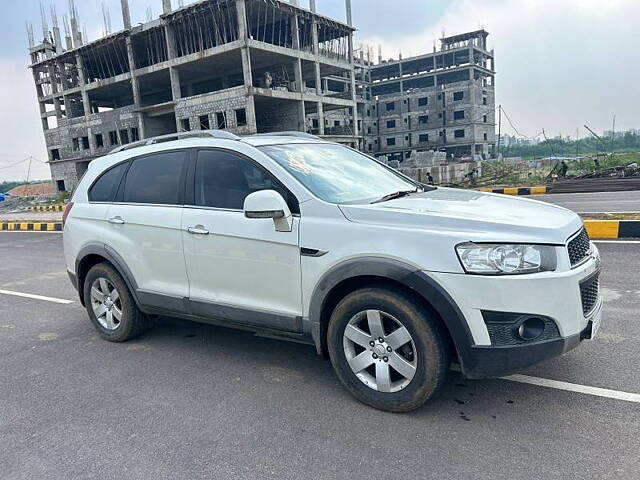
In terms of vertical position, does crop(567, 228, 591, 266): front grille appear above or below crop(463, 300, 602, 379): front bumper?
above

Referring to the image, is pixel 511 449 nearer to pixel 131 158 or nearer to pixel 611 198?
pixel 131 158

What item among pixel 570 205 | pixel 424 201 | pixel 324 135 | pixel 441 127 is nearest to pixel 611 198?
pixel 570 205

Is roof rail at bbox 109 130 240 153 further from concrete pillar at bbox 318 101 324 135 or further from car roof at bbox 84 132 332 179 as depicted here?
concrete pillar at bbox 318 101 324 135

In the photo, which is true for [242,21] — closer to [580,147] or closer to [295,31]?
[295,31]

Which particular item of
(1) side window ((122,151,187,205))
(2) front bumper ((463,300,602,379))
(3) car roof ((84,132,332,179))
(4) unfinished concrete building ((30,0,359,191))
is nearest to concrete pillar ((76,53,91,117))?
(4) unfinished concrete building ((30,0,359,191))

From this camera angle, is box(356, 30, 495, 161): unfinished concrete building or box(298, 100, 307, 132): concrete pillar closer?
box(298, 100, 307, 132): concrete pillar

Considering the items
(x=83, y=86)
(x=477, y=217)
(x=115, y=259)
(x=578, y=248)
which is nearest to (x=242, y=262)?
(x=115, y=259)

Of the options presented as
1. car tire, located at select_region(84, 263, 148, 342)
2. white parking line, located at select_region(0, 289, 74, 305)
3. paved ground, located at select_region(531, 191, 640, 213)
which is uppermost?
car tire, located at select_region(84, 263, 148, 342)

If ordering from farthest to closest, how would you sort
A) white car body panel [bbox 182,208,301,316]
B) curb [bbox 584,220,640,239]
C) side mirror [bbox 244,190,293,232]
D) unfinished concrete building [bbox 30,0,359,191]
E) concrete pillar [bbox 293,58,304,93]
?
concrete pillar [bbox 293,58,304,93], unfinished concrete building [bbox 30,0,359,191], curb [bbox 584,220,640,239], white car body panel [bbox 182,208,301,316], side mirror [bbox 244,190,293,232]

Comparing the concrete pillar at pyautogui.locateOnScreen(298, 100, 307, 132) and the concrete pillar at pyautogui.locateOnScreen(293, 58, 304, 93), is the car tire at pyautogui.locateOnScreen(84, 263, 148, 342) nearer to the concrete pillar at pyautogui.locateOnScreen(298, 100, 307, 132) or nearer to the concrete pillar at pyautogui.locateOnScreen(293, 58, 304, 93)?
the concrete pillar at pyautogui.locateOnScreen(298, 100, 307, 132)

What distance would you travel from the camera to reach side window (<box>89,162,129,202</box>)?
4.47 m

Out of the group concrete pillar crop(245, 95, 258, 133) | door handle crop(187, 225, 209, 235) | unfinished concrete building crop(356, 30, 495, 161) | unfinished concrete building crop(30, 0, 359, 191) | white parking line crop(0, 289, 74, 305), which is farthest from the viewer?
unfinished concrete building crop(356, 30, 495, 161)

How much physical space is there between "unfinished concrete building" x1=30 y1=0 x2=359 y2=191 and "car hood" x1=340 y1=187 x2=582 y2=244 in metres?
29.8

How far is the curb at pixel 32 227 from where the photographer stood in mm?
16000
